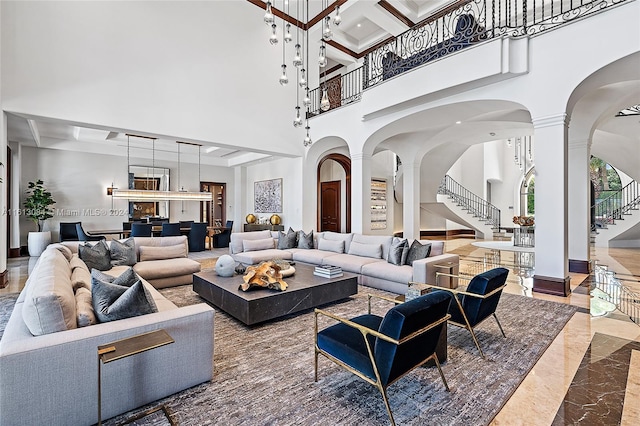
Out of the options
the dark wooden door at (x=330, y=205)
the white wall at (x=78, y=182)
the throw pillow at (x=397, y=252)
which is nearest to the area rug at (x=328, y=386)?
the throw pillow at (x=397, y=252)

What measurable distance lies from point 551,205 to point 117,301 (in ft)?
18.1

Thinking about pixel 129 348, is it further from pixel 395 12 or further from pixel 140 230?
pixel 395 12

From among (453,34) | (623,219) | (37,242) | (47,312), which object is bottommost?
(37,242)

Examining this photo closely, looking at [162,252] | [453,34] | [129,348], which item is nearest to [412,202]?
[453,34]

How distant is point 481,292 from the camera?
9.04 ft

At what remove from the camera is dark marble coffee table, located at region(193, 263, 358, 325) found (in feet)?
11.3

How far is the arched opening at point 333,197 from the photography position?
10.4 m

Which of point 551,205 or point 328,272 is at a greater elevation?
point 551,205

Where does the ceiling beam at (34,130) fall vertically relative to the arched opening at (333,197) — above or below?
above

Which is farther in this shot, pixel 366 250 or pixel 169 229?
pixel 169 229

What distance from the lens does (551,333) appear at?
10.9 ft

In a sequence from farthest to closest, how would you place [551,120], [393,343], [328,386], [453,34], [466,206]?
[466,206], [453,34], [551,120], [328,386], [393,343]

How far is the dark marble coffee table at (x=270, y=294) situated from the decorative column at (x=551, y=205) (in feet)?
9.83

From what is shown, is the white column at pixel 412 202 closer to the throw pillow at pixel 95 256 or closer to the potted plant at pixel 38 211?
the throw pillow at pixel 95 256
